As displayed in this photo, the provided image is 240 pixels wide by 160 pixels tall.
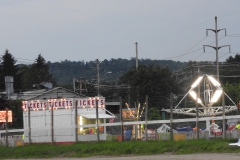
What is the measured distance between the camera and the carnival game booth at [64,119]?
31.2m

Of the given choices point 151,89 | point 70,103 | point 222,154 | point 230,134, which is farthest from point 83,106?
point 151,89

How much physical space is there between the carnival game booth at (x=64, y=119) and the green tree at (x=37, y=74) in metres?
81.6

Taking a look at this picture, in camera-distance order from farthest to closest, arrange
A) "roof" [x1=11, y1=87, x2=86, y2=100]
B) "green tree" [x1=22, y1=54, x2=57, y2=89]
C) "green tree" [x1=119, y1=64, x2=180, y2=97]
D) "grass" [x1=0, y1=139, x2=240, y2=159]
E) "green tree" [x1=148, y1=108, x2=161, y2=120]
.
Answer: "green tree" [x1=22, y1=54, x2=57, y2=89], "green tree" [x1=119, y1=64, x2=180, y2=97], "roof" [x1=11, y1=87, x2=86, y2=100], "green tree" [x1=148, y1=108, x2=161, y2=120], "grass" [x1=0, y1=139, x2=240, y2=159]

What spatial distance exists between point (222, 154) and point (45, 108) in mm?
18865

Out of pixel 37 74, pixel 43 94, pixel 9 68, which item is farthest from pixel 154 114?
pixel 37 74

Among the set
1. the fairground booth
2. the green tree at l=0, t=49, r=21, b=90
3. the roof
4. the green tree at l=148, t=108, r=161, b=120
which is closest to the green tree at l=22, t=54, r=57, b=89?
the green tree at l=0, t=49, r=21, b=90

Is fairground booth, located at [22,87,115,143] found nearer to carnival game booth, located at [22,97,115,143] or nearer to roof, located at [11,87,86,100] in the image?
carnival game booth, located at [22,97,115,143]

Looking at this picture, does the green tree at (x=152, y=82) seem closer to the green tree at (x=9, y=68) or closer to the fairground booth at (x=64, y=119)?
the green tree at (x=9, y=68)

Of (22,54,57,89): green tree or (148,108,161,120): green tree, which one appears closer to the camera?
(148,108,161,120): green tree

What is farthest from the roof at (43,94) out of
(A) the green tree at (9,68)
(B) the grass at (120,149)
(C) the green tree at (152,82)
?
(B) the grass at (120,149)

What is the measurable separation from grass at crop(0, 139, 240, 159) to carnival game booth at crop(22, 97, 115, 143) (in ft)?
12.0

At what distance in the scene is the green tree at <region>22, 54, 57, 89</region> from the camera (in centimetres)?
12062

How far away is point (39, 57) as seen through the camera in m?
131

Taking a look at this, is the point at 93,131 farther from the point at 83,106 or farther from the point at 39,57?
the point at 39,57
